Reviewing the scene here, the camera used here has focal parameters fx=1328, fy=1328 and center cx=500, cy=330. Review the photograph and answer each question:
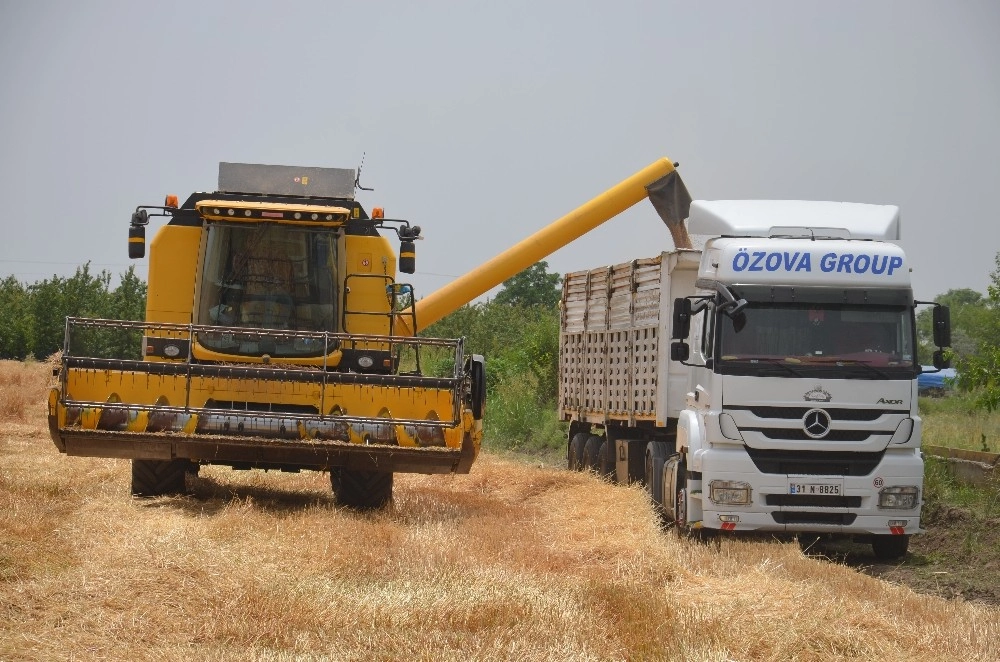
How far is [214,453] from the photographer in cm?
1185

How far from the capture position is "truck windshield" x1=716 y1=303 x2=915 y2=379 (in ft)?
42.2

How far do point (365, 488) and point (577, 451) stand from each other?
8570 millimetres

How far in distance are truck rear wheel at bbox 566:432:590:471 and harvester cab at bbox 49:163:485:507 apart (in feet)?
21.2

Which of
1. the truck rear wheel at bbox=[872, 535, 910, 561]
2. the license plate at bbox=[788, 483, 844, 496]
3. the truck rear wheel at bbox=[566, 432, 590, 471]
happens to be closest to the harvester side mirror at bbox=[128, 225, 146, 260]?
the license plate at bbox=[788, 483, 844, 496]

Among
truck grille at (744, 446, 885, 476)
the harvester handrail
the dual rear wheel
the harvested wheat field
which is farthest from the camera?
the dual rear wheel

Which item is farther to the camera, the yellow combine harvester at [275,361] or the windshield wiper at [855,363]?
the windshield wiper at [855,363]

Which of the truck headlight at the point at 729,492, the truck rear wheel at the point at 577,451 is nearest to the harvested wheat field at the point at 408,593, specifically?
the truck headlight at the point at 729,492

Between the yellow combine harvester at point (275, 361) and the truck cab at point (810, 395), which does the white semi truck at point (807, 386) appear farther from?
the yellow combine harvester at point (275, 361)

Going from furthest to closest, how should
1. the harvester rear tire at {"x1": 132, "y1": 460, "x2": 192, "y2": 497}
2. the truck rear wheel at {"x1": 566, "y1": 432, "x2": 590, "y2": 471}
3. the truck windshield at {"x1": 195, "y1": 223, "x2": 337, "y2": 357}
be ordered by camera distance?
the truck rear wheel at {"x1": 566, "y1": 432, "x2": 590, "y2": 471}
the truck windshield at {"x1": 195, "y1": 223, "x2": 337, "y2": 357}
the harvester rear tire at {"x1": 132, "y1": 460, "x2": 192, "y2": 497}

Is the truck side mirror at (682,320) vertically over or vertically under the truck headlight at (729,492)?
over

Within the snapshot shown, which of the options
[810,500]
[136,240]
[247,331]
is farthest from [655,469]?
[136,240]

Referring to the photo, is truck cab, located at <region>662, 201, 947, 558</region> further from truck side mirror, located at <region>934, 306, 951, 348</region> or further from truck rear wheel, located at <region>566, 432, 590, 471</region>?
truck rear wheel, located at <region>566, 432, 590, 471</region>

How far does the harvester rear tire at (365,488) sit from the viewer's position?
42.1 feet

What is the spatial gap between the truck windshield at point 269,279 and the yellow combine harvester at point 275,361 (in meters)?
0.01
